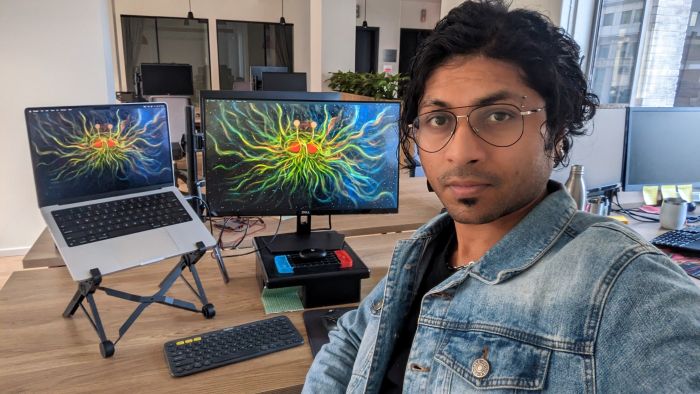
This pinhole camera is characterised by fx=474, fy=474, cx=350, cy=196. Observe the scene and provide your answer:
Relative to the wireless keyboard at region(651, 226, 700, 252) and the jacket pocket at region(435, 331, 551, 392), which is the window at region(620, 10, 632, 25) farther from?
the jacket pocket at region(435, 331, 551, 392)

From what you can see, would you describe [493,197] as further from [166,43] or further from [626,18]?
[166,43]

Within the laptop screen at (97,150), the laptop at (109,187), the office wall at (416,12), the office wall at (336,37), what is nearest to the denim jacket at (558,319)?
the laptop at (109,187)

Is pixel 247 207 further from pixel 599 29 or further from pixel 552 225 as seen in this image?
pixel 599 29

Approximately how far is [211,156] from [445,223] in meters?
0.72

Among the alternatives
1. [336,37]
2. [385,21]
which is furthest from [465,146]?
[385,21]

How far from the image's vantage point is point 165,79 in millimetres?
5820

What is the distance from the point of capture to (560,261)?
726 mm

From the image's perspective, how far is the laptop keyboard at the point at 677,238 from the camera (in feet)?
5.91

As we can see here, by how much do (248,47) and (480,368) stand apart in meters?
8.55

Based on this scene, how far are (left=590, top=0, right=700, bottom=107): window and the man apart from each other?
8.74 feet

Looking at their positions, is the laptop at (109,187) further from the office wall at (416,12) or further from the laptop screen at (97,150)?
the office wall at (416,12)

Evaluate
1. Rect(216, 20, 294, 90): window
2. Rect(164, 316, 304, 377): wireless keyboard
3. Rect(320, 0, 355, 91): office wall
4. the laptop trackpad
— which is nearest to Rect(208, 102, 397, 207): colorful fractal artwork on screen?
the laptop trackpad

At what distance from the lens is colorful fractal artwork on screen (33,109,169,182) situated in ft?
4.05

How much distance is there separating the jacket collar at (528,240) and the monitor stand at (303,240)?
29.4 inches
